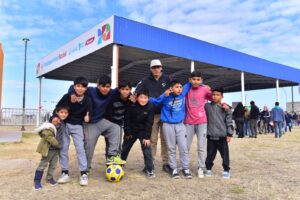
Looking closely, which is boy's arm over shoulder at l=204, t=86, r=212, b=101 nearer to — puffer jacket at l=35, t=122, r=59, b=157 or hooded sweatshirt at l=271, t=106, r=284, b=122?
puffer jacket at l=35, t=122, r=59, b=157

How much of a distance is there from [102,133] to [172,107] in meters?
1.23

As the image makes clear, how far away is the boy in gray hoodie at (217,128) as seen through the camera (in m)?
5.20

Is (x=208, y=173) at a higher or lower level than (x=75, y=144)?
lower

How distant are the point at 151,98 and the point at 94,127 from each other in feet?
3.52

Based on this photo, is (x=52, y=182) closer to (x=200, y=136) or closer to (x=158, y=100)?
(x=158, y=100)

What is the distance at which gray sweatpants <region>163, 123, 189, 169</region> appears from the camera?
5.09 meters

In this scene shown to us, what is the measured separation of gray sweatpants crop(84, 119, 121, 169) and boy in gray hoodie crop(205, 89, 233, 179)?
1.56 metres

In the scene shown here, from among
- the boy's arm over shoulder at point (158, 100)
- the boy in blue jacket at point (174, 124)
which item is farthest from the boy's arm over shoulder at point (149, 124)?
the boy in blue jacket at point (174, 124)

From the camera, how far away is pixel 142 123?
5.12m

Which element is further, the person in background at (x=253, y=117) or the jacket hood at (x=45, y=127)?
the person in background at (x=253, y=117)

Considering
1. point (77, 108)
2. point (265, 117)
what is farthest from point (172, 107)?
point (265, 117)

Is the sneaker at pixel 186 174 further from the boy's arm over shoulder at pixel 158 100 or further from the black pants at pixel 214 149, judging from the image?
the boy's arm over shoulder at pixel 158 100

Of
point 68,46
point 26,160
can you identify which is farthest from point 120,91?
point 68,46

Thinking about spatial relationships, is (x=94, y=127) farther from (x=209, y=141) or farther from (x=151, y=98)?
(x=209, y=141)
